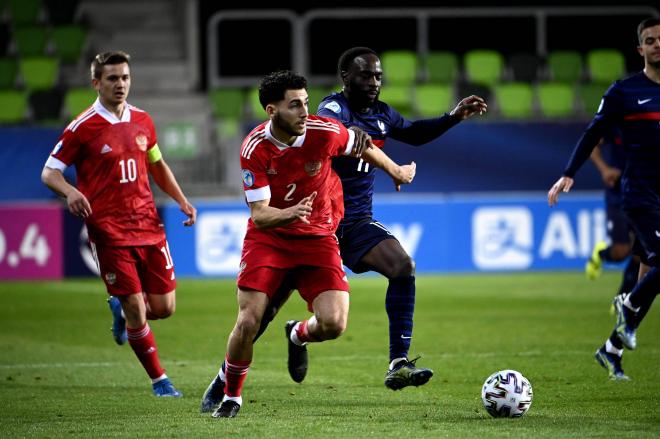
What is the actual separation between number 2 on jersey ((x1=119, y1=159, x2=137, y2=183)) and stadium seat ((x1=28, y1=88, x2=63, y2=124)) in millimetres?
12583

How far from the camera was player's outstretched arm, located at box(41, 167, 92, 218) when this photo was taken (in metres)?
7.70

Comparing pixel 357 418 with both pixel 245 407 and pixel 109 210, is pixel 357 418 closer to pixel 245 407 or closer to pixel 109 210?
pixel 245 407

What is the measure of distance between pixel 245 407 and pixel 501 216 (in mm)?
10766

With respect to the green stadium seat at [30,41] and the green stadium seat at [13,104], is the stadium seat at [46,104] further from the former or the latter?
the green stadium seat at [30,41]

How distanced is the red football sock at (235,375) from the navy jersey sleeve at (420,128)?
2.13 meters

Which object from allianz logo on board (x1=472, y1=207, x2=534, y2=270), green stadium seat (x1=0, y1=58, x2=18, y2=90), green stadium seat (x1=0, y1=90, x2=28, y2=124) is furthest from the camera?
green stadium seat (x1=0, y1=58, x2=18, y2=90)

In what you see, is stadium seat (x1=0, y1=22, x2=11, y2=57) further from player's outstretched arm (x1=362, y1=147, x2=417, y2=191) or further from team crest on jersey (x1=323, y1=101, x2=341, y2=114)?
player's outstretched arm (x1=362, y1=147, x2=417, y2=191)

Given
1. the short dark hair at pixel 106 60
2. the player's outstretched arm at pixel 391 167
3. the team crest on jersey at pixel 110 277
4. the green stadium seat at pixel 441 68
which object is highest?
the short dark hair at pixel 106 60

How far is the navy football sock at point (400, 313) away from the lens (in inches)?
298

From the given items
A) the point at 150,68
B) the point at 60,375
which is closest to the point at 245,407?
the point at 60,375

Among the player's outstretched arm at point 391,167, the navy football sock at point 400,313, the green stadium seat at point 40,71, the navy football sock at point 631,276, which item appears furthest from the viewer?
the green stadium seat at point 40,71

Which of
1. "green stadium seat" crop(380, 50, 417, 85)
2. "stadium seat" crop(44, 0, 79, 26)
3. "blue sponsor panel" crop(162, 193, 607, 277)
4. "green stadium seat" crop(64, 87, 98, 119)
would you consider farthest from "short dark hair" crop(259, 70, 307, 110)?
"stadium seat" crop(44, 0, 79, 26)

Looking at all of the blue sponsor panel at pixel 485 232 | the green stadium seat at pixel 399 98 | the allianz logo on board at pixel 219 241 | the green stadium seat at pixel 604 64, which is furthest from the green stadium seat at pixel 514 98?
the allianz logo on board at pixel 219 241

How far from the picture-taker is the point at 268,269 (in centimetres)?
705
